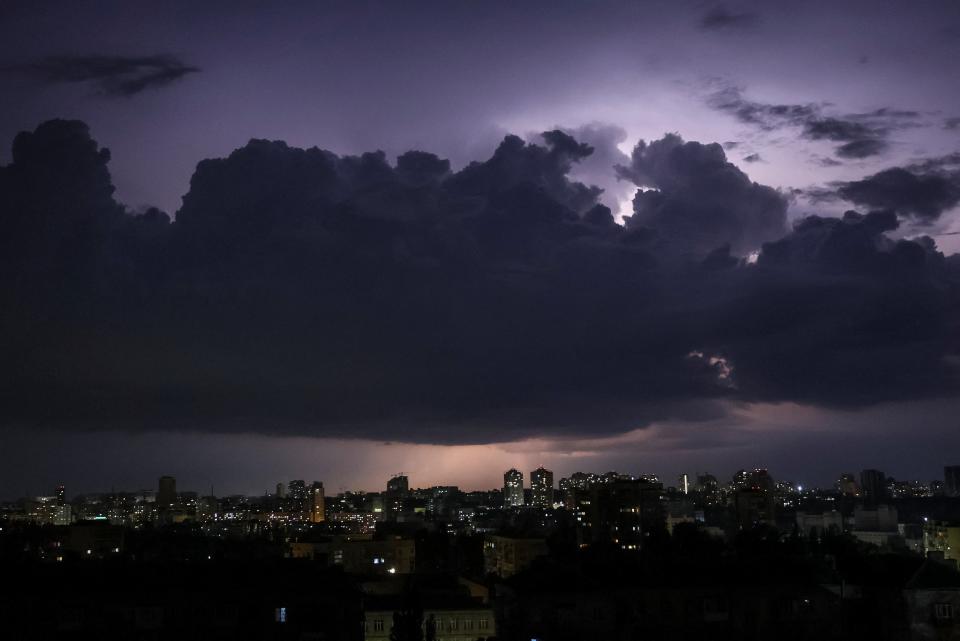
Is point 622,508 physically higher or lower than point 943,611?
higher

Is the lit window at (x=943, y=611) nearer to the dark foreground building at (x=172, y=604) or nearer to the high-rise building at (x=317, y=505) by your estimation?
the dark foreground building at (x=172, y=604)

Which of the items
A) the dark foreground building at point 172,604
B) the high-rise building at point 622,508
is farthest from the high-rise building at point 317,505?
the dark foreground building at point 172,604

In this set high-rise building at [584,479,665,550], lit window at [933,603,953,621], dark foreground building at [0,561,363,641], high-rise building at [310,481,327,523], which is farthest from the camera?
high-rise building at [310,481,327,523]

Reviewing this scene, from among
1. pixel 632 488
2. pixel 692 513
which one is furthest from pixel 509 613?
pixel 692 513

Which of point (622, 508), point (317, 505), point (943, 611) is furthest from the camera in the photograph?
point (317, 505)

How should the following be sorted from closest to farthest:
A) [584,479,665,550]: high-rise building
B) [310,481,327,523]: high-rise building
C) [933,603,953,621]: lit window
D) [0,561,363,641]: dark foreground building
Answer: [0,561,363,641]: dark foreground building < [933,603,953,621]: lit window < [584,479,665,550]: high-rise building < [310,481,327,523]: high-rise building

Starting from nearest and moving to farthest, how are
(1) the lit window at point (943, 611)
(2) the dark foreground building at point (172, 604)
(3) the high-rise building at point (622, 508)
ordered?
(2) the dark foreground building at point (172, 604), (1) the lit window at point (943, 611), (3) the high-rise building at point (622, 508)

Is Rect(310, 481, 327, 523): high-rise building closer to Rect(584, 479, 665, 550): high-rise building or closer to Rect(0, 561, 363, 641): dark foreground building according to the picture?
Rect(584, 479, 665, 550): high-rise building

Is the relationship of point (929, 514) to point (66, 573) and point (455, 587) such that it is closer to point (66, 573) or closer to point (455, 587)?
point (455, 587)

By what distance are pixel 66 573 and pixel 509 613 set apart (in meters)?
13.4

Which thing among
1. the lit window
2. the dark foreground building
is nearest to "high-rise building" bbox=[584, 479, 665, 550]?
the lit window

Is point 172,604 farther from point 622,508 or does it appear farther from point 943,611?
point 622,508

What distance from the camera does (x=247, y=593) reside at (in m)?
30.7

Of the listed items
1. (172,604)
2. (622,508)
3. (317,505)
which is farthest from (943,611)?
(317,505)
